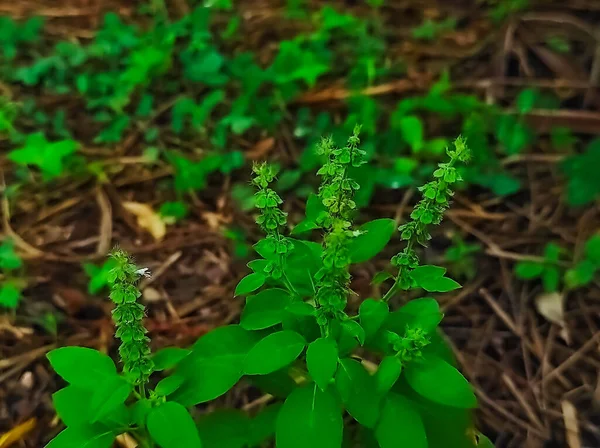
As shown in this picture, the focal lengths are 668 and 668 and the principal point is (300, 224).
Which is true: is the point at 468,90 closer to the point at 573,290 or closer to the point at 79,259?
the point at 573,290

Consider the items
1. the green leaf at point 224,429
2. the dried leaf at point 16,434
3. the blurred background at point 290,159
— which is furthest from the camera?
the blurred background at point 290,159

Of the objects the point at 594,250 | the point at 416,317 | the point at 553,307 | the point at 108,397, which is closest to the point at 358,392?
the point at 416,317

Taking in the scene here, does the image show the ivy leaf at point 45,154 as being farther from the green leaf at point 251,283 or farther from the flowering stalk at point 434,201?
the flowering stalk at point 434,201

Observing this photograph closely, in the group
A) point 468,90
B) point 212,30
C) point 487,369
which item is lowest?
point 487,369

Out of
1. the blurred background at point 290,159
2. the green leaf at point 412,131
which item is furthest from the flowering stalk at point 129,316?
the green leaf at point 412,131

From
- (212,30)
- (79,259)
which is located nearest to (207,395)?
(79,259)

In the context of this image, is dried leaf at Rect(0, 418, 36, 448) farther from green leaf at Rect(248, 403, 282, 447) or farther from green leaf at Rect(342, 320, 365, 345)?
green leaf at Rect(342, 320, 365, 345)

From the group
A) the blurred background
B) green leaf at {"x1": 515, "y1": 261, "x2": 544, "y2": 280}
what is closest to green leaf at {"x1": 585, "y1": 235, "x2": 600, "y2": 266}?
the blurred background
